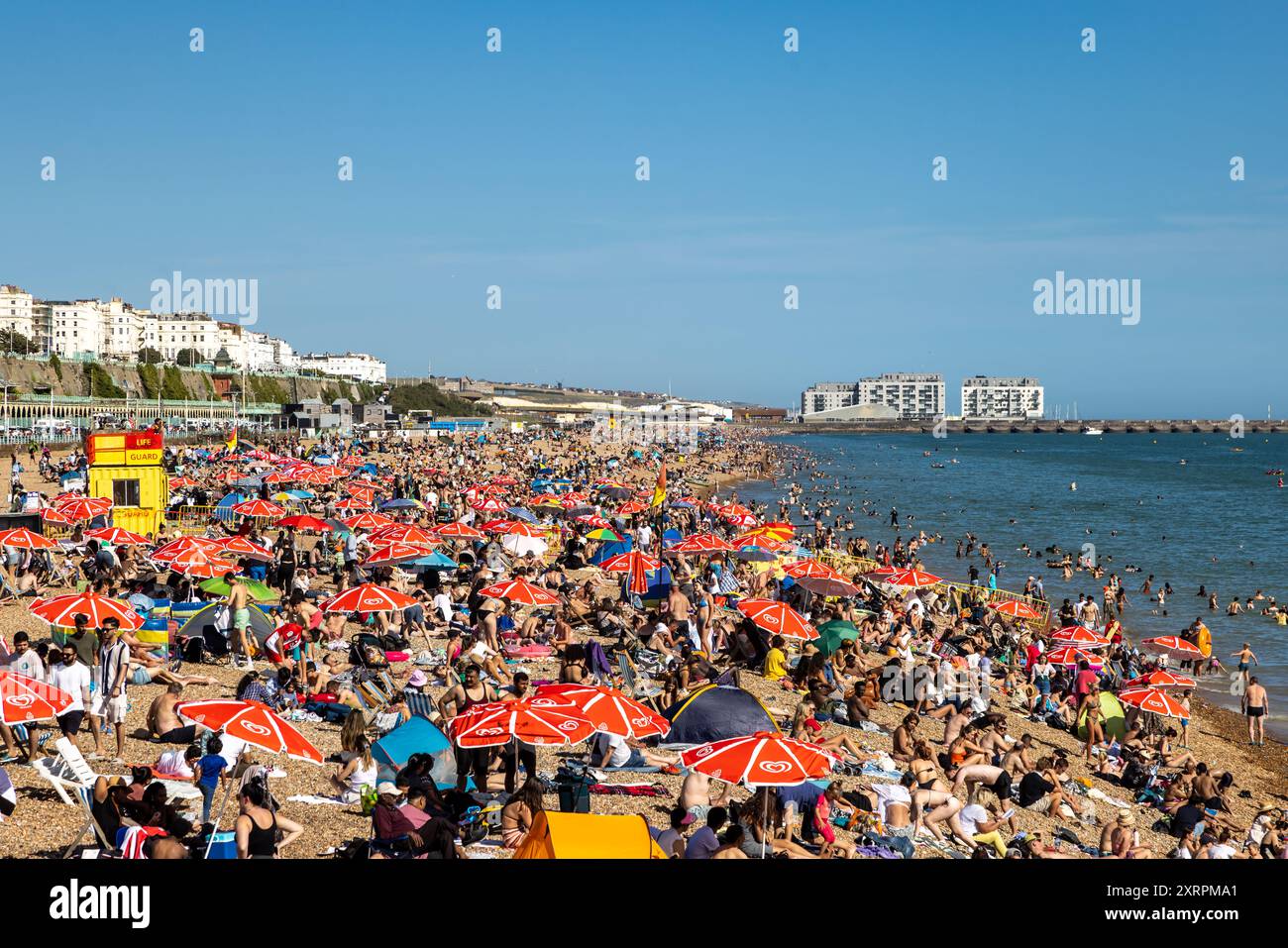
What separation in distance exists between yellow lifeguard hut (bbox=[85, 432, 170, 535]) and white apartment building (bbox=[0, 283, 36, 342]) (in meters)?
119

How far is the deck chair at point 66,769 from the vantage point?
753 cm

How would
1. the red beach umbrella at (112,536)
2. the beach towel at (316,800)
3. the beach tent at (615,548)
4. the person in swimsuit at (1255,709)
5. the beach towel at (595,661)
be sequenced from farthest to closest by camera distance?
the beach tent at (615,548) < the red beach umbrella at (112,536) < the person in swimsuit at (1255,709) < the beach towel at (595,661) < the beach towel at (316,800)

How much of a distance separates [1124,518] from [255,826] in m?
54.3

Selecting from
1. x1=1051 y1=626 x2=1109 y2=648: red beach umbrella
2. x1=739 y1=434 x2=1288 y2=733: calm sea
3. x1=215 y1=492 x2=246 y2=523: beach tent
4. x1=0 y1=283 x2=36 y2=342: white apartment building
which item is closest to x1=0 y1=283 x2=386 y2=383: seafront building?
x1=0 y1=283 x2=36 y2=342: white apartment building

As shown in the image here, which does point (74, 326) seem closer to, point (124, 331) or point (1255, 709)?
point (124, 331)

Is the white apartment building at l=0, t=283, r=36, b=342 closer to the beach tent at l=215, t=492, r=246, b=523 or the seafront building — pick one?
the seafront building

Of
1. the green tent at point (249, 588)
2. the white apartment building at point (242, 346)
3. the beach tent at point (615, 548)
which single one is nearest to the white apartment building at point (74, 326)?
the white apartment building at point (242, 346)

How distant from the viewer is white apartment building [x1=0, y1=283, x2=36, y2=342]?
126 metres

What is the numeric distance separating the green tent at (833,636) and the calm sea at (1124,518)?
23.5ft

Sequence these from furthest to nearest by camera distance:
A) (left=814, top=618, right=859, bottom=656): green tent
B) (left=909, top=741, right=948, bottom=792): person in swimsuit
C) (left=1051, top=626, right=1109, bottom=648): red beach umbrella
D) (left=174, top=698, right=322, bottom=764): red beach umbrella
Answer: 1. (left=1051, top=626, right=1109, bottom=648): red beach umbrella
2. (left=814, top=618, right=859, bottom=656): green tent
3. (left=909, top=741, right=948, bottom=792): person in swimsuit
4. (left=174, top=698, right=322, bottom=764): red beach umbrella

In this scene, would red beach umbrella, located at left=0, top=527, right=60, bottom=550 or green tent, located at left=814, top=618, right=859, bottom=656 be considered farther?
red beach umbrella, located at left=0, top=527, right=60, bottom=550

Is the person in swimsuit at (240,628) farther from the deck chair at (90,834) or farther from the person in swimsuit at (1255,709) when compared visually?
the person in swimsuit at (1255,709)
